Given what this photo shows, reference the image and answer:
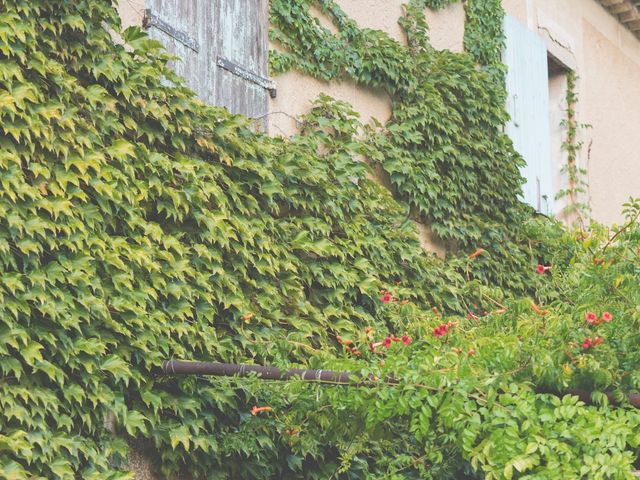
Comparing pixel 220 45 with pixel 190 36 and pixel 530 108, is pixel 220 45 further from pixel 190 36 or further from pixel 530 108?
pixel 530 108

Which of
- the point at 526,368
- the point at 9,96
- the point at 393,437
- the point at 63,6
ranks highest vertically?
the point at 63,6

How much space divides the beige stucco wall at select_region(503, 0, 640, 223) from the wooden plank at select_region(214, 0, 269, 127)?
340 cm

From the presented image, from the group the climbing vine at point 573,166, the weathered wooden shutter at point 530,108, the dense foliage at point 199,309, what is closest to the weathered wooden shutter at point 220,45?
the dense foliage at point 199,309

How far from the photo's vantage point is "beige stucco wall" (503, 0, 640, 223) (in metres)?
9.23

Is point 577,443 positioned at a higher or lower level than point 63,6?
lower

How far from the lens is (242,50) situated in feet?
19.1

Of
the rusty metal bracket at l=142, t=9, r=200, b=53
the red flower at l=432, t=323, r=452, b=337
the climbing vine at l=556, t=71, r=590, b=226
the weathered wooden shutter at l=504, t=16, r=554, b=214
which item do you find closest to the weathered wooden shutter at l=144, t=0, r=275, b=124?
the rusty metal bracket at l=142, t=9, r=200, b=53

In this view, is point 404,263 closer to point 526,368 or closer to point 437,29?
point 437,29

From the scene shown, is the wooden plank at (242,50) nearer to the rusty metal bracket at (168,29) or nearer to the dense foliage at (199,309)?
the rusty metal bracket at (168,29)

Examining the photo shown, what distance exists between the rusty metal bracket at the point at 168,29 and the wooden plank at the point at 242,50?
8.4 inches

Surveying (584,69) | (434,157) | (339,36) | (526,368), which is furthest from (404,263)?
(584,69)

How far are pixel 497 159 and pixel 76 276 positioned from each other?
4.18 m

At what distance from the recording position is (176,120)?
4973 millimetres

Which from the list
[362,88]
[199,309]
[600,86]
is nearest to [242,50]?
[362,88]
